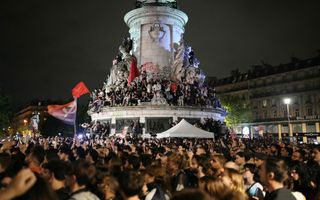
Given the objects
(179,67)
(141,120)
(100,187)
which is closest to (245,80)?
(179,67)

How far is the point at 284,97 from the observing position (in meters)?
77.3

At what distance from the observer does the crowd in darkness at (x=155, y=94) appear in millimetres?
40188

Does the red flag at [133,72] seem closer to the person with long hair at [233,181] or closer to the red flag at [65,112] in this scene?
the red flag at [65,112]

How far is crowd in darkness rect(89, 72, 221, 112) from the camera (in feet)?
132

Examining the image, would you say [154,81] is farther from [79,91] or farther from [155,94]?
[79,91]

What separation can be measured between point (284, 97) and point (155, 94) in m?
47.5

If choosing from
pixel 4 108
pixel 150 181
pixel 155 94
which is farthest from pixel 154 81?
pixel 150 181

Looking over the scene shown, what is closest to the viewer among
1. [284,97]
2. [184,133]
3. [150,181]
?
[150,181]

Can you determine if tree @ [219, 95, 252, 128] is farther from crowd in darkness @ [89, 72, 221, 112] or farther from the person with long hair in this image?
the person with long hair

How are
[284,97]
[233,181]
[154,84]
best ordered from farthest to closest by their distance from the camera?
[284,97] < [154,84] < [233,181]

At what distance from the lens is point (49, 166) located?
604cm

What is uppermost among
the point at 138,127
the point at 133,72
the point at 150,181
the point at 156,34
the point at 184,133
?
the point at 156,34

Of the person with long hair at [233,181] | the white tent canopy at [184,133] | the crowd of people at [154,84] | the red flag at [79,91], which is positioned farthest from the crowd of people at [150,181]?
the crowd of people at [154,84]

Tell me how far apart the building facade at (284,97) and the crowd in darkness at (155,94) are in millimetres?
31427
